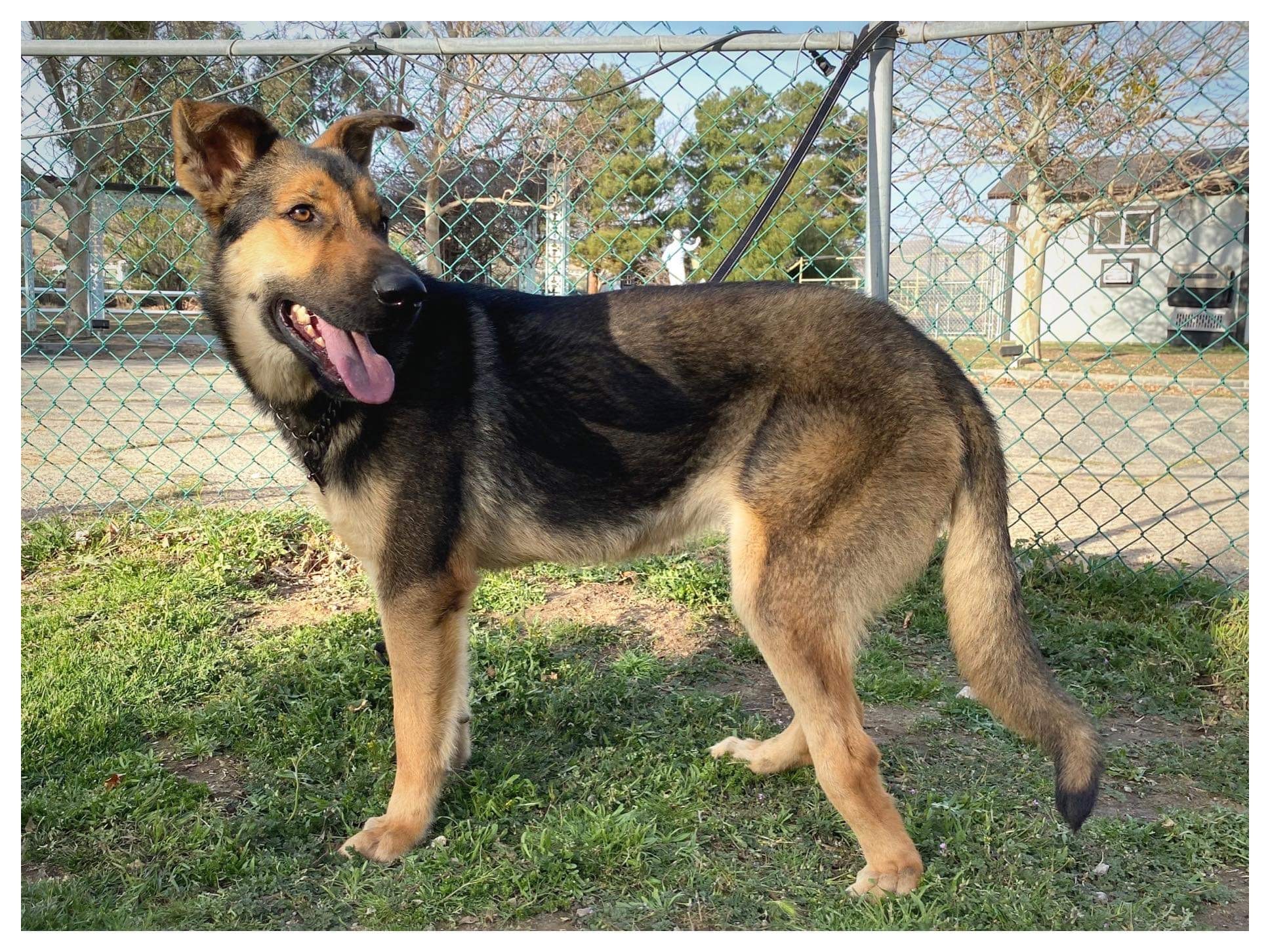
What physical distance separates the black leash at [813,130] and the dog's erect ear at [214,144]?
5.53 ft

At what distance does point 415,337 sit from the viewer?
2861 mm

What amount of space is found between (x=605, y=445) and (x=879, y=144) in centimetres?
200

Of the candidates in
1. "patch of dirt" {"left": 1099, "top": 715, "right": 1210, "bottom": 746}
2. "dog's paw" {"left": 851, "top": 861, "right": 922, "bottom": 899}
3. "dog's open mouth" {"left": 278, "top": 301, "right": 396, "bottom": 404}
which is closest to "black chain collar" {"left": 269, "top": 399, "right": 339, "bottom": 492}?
"dog's open mouth" {"left": 278, "top": 301, "right": 396, "bottom": 404}

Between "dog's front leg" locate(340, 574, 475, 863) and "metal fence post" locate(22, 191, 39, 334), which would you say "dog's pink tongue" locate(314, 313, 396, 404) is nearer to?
"dog's front leg" locate(340, 574, 475, 863)

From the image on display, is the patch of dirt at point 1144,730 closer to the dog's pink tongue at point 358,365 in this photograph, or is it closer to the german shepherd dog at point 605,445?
the german shepherd dog at point 605,445

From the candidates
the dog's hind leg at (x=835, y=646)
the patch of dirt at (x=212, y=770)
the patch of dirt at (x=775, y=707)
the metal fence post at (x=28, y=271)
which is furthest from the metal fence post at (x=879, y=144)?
the metal fence post at (x=28, y=271)

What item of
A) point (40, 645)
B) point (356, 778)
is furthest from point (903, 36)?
point (40, 645)

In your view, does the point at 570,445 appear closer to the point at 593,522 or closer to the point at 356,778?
the point at 593,522

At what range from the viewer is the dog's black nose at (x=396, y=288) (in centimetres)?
254

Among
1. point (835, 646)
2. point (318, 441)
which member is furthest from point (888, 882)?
point (318, 441)

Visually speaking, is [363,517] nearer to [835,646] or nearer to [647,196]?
[835,646]

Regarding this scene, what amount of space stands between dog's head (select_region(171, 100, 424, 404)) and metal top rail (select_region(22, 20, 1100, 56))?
144 centimetres

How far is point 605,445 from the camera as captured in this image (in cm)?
284

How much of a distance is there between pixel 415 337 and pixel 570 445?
611 mm
